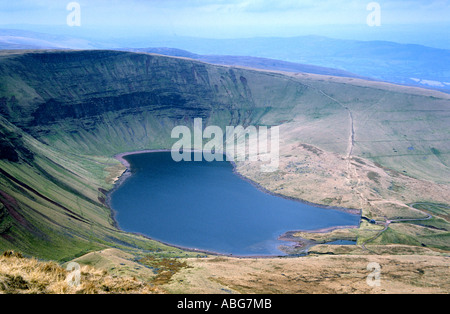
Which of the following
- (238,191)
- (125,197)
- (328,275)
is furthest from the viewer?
(238,191)

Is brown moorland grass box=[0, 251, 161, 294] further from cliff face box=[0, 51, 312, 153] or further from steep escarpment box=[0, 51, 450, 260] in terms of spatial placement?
cliff face box=[0, 51, 312, 153]

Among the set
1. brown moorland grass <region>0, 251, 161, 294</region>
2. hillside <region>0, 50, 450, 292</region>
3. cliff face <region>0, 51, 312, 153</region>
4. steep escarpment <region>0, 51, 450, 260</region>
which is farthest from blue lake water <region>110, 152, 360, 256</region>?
brown moorland grass <region>0, 251, 161, 294</region>

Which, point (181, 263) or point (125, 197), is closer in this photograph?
point (181, 263)

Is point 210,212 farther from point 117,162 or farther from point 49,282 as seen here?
point 49,282

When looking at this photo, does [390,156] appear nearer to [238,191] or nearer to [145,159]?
[238,191]
